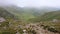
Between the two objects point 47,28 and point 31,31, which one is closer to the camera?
point 31,31

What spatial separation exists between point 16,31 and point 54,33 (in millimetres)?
12209

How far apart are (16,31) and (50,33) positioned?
10519mm

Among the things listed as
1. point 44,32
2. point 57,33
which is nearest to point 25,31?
point 44,32

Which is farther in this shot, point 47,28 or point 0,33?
point 47,28

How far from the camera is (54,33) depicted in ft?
202

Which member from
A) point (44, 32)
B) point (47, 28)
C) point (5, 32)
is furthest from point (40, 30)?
point (5, 32)

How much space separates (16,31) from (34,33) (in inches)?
221

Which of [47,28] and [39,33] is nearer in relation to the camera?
[39,33]

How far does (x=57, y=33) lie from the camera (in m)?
62.0

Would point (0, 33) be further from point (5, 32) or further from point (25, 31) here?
point (25, 31)

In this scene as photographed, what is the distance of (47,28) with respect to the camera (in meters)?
65.4

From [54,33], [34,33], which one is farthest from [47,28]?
[34,33]

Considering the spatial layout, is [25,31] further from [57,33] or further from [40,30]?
[57,33]

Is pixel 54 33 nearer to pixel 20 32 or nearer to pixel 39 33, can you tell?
pixel 39 33
